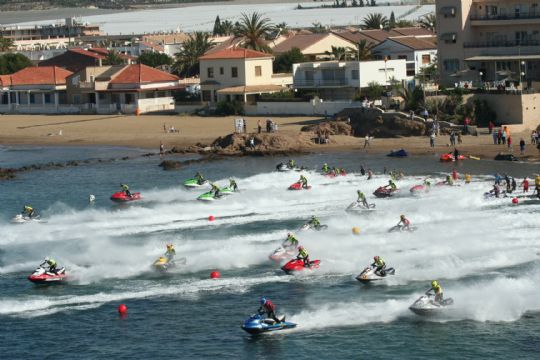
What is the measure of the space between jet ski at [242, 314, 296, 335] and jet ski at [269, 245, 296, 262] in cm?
1089

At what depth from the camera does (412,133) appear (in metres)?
92.9

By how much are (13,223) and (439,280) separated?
28.9 metres

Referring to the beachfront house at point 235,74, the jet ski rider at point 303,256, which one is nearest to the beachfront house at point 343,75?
the beachfront house at point 235,74

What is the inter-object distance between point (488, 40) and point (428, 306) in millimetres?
61376

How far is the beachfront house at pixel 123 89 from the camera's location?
122 m

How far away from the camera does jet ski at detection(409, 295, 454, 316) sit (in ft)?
151

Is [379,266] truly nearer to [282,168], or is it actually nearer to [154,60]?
[282,168]

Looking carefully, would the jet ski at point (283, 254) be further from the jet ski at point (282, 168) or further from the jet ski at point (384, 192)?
the jet ski at point (282, 168)

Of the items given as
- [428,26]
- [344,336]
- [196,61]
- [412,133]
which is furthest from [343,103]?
[344,336]

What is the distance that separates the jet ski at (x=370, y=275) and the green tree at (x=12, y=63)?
108551 mm

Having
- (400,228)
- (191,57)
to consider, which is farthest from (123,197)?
(191,57)

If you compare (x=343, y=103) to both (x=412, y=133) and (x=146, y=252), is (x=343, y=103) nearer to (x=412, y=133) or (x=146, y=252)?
(x=412, y=133)

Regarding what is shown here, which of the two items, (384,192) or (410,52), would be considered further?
→ (410,52)

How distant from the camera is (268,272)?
5434cm
